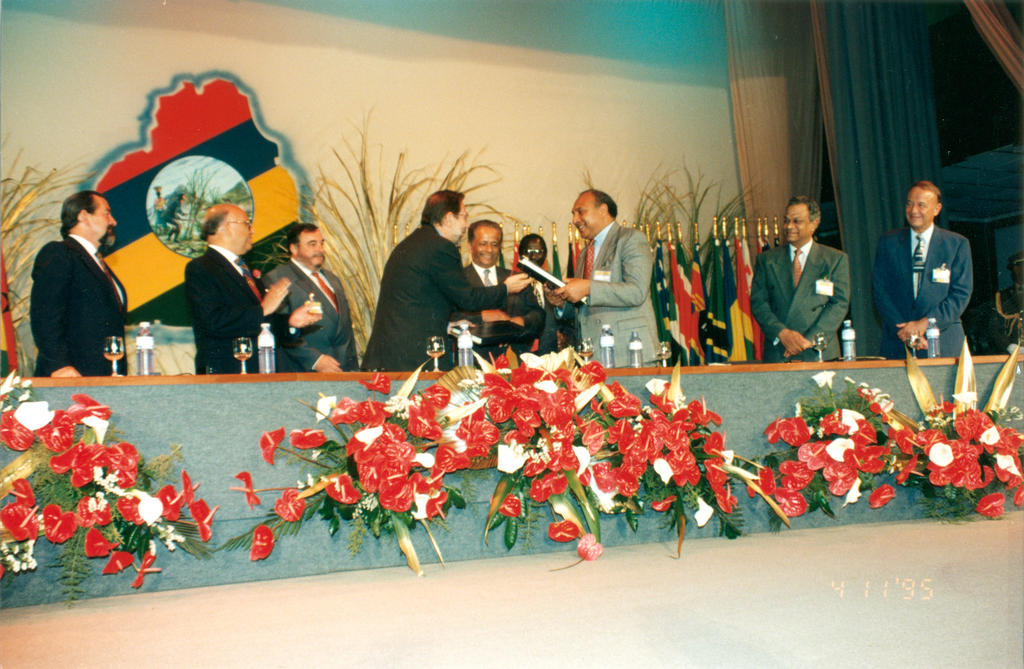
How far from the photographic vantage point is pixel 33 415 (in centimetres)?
254

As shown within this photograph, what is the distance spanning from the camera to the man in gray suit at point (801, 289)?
4.47 m

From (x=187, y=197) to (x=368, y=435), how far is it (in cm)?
381

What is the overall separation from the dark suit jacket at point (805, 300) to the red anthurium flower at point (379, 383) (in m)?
2.21

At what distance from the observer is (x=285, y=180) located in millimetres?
6262

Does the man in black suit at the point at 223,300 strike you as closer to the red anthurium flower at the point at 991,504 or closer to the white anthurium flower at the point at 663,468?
the white anthurium flower at the point at 663,468

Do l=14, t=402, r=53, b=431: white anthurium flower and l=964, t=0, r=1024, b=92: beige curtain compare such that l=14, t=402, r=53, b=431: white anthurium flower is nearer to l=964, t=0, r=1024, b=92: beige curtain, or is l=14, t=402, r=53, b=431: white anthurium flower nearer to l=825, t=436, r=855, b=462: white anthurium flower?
l=825, t=436, r=855, b=462: white anthurium flower

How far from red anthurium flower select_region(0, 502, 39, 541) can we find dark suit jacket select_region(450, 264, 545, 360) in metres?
2.44

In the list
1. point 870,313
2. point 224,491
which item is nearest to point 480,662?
point 224,491

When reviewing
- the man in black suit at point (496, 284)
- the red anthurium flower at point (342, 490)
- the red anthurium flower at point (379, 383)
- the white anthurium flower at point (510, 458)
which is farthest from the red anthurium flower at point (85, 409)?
the man in black suit at point (496, 284)

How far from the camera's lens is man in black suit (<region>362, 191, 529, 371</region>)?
3.99 meters

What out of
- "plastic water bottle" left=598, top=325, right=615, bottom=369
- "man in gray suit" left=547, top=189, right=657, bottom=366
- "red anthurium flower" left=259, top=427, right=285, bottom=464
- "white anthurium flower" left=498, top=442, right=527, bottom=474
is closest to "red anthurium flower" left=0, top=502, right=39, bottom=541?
"red anthurium flower" left=259, top=427, right=285, bottom=464

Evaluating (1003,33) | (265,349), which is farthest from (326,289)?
(1003,33)

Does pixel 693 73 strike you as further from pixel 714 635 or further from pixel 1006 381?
pixel 714 635

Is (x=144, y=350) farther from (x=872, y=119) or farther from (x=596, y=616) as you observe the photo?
(x=872, y=119)
